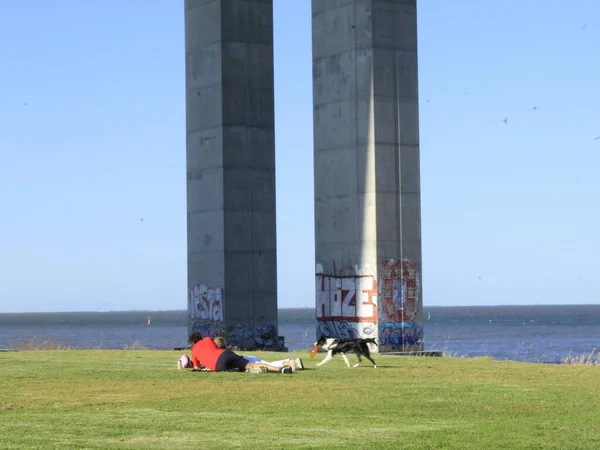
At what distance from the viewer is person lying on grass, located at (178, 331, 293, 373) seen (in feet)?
83.4

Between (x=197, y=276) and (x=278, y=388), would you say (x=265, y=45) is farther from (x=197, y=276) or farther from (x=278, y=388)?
(x=278, y=388)

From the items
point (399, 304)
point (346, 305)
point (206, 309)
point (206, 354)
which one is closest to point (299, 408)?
point (206, 354)

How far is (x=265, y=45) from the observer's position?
49.2 meters

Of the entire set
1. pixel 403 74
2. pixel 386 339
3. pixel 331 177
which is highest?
pixel 403 74

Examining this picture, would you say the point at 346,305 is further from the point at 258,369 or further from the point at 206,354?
→ the point at 258,369

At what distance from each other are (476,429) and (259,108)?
3435 centimetres

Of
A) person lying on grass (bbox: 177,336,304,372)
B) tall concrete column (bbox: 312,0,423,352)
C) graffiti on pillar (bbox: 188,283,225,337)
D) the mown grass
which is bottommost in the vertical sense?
the mown grass

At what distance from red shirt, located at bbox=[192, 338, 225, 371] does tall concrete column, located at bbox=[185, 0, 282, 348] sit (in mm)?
21563

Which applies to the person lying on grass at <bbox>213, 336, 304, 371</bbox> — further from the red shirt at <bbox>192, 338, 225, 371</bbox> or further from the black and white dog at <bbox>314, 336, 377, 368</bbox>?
the black and white dog at <bbox>314, 336, 377, 368</bbox>

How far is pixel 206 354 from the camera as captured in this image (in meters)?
25.7

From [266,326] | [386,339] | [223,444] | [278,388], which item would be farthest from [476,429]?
[266,326]

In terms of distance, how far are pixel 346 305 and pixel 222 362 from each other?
70.6ft

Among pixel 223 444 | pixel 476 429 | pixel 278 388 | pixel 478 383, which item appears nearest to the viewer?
pixel 223 444

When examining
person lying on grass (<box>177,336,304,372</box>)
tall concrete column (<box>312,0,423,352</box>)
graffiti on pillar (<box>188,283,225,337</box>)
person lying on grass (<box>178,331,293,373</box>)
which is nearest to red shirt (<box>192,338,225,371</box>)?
person lying on grass (<box>178,331,293,373</box>)
